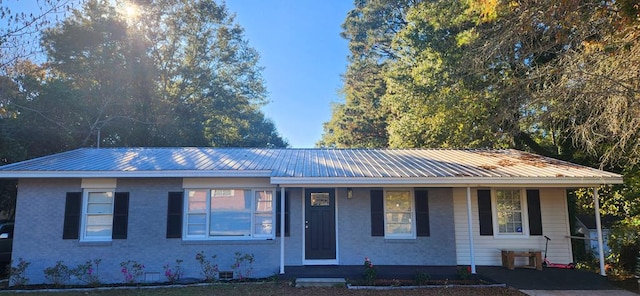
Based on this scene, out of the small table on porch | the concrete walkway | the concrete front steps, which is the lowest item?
the concrete walkway

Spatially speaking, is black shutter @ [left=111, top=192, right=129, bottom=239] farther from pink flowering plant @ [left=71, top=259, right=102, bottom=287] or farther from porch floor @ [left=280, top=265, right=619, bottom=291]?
porch floor @ [left=280, top=265, right=619, bottom=291]

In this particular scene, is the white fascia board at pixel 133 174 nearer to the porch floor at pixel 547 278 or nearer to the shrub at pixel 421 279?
the shrub at pixel 421 279

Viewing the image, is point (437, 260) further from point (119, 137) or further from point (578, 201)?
point (119, 137)

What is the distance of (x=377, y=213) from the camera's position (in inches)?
377

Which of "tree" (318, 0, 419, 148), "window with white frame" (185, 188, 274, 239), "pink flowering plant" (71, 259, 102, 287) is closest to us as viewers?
"pink flowering plant" (71, 259, 102, 287)

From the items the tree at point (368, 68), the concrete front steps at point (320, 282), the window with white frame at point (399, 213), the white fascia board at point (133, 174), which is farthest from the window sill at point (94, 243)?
the tree at point (368, 68)

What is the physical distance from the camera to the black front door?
9500 millimetres

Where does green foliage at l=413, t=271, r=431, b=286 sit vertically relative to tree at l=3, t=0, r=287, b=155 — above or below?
below

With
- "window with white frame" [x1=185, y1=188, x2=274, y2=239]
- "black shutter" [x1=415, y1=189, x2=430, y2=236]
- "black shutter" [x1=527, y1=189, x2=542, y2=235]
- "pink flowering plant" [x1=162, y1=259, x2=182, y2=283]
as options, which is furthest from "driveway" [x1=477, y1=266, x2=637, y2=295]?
"pink flowering plant" [x1=162, y1=259, x2=182, y2=283]

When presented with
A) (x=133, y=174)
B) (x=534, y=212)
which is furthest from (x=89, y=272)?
(x=534, y=212)

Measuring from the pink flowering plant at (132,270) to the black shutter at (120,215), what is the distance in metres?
0.66

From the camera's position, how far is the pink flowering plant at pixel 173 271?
8724 mm

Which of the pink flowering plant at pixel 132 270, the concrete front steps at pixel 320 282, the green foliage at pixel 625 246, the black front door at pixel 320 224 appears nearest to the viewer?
the concrete front steps at pixel 320 282

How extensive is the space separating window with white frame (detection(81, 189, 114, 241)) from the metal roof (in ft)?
2.65
